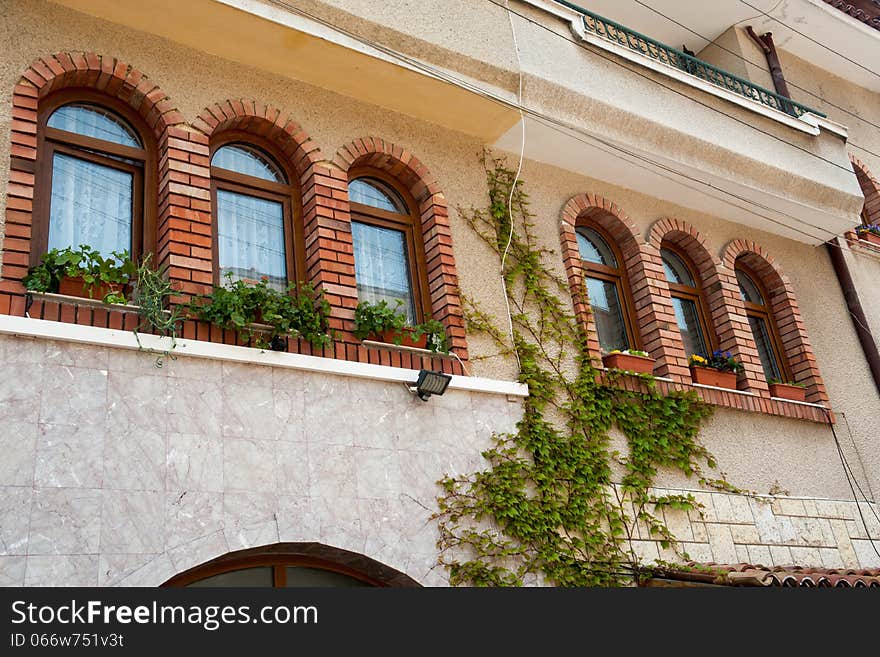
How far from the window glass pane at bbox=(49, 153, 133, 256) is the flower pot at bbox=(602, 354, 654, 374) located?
4285 millimetres

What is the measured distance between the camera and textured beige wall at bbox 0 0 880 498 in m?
6.86

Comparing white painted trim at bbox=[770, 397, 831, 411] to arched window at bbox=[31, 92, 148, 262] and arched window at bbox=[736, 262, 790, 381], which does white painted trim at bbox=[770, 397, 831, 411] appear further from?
arched window at bbox=[31, 92, 148, 262]

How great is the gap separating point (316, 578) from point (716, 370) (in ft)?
15.1

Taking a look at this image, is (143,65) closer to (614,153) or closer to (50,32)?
(50,32)

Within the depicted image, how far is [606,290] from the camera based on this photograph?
9.41m

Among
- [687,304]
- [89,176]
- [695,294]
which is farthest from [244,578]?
[695,294]

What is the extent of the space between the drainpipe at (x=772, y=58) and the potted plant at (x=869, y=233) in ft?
6.38

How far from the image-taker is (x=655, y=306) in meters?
9.20

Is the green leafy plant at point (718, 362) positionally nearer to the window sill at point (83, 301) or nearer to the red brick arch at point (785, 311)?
the red brick arch at point (785, 311)

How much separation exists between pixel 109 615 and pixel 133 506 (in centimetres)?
92

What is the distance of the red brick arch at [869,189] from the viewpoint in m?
13.2

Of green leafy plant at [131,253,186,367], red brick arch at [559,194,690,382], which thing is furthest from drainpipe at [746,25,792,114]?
green leafy plant at [131,253,186,367]

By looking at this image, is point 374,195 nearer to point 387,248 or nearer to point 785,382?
point 387,248

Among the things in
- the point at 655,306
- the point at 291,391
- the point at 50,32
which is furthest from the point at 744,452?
the point at 50,32
